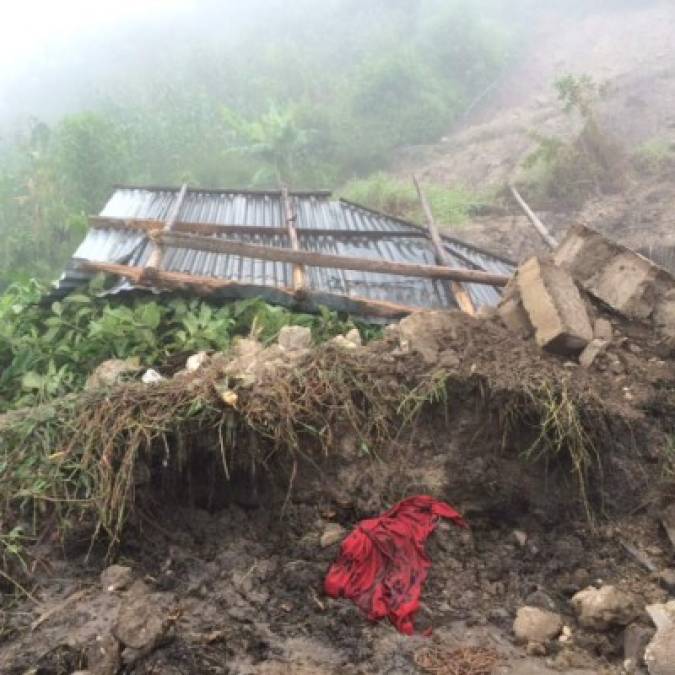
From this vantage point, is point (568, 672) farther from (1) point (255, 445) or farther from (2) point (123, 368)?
(2) point (123, 368)

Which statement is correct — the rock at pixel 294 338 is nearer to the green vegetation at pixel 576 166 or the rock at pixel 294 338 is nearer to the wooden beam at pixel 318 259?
the wooden beam at pixel 318 259

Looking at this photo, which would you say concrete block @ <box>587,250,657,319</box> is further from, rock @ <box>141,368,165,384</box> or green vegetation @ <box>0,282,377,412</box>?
rock @ <box>141,368,165,384</box>

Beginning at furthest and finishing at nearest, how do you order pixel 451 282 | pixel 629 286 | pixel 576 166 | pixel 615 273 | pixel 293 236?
1. pixel 576 166
2. pixel 293 236
3. pixel 451 282
4. pixel 615 273
5. pixel 629 286

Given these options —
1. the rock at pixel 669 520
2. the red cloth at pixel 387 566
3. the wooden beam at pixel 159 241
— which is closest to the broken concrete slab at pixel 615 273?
the rock at pixel 669 520

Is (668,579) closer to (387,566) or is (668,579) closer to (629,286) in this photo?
(387,566)

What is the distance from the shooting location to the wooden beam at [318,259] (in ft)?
16.5

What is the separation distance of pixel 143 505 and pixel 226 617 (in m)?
0.78

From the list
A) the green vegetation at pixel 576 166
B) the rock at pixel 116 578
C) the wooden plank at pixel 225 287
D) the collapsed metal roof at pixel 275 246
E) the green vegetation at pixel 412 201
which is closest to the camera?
the rock at pixel 116 578

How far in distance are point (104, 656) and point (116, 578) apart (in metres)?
0.47

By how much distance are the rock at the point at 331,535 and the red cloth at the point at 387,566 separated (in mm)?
52

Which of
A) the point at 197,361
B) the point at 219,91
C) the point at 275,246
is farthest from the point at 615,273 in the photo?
the point at 219,91

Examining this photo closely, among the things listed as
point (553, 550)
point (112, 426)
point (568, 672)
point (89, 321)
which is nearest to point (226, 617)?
point (112, 426)

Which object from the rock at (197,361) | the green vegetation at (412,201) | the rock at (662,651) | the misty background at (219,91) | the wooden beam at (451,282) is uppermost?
the misty background at (219,91)

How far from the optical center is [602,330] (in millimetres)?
4250
